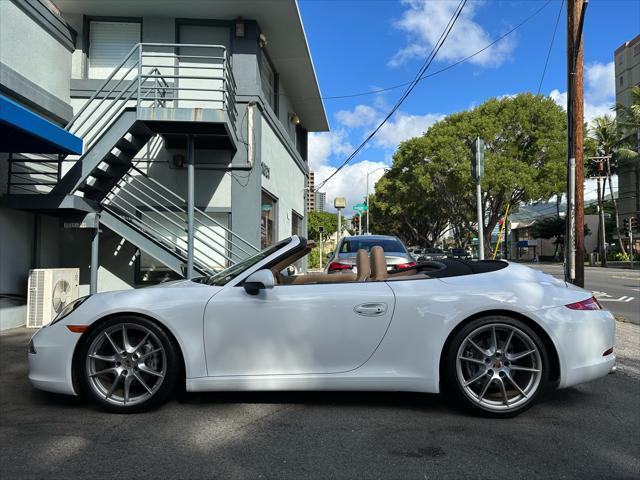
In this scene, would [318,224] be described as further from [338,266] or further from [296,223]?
[338,266]

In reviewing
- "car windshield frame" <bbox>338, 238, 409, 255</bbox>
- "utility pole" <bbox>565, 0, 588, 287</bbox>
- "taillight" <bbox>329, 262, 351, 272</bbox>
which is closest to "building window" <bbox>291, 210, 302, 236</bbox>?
"car windshield frame" <bbox>338, 238, 409, 255</bbox>

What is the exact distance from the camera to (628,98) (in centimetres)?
5944

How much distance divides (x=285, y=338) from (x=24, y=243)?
23.0 feet

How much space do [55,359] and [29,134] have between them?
377 centimetres

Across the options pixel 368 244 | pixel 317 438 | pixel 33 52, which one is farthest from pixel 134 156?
pixel 317 438

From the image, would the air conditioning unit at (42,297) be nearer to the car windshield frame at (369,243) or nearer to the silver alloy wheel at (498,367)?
the car windshield frame at (369,243)

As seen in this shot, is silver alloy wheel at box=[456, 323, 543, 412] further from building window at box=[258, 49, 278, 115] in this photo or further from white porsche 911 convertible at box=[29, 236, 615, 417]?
building window at box=[258, 49, 278, 115]

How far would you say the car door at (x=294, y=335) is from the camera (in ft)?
11.5

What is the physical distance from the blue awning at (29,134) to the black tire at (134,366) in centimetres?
315

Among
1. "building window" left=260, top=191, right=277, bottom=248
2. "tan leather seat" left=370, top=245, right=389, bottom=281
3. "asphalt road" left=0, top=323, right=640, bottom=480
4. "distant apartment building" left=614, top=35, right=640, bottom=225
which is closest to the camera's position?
"asphalt road" left=0, top=323, right=640, bottom=480

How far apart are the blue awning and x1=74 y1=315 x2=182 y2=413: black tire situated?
10.3 feet

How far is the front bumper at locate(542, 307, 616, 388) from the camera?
3.48 m

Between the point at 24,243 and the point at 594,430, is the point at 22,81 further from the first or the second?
the point at 594,430

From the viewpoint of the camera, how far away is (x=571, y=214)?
29.5 ft
